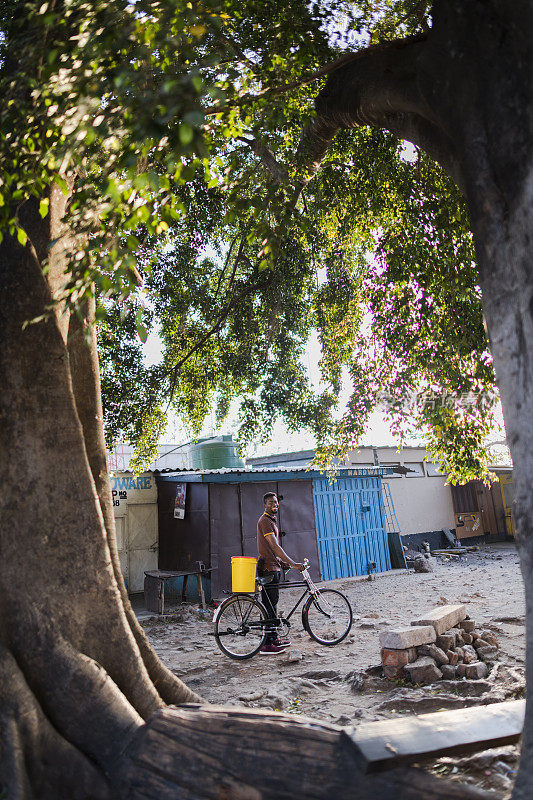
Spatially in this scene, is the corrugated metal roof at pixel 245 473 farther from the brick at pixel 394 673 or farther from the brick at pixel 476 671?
the brick at pixel 476 671

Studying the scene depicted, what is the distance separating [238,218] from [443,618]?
5180 mm

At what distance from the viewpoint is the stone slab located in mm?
6571

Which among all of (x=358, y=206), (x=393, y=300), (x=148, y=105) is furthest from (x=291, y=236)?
(x=148, y=105)

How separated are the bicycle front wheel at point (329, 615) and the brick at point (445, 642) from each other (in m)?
1.73

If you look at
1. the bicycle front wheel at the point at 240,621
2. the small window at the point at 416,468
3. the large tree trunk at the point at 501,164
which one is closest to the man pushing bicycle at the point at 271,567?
the bicycle front wheel at the point at 240,621

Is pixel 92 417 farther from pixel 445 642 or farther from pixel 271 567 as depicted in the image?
pixel 445 642

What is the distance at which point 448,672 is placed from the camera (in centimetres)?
588

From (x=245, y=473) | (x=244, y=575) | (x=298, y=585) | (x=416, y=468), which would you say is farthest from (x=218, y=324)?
(x=416, y=468)

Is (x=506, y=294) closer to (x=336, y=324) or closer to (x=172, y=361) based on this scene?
(x=336, y=324)

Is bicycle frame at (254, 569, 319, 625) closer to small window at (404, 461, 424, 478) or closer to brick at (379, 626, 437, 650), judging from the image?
brick at (379, 626, 437, 650)

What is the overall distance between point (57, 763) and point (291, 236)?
26.1 ft

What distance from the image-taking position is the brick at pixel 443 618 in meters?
6.57

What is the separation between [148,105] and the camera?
2.52m

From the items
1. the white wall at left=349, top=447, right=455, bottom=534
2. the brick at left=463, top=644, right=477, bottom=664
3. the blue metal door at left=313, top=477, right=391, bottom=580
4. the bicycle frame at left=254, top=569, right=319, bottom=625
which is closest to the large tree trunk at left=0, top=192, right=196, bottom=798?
the brick at left=463, top=644, right=477, bottom=664
